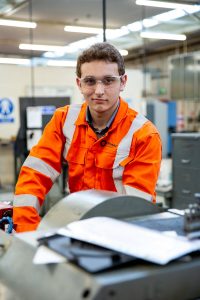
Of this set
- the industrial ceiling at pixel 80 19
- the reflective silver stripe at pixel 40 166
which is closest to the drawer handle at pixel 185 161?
the industrial ceiling at pixel 80 19

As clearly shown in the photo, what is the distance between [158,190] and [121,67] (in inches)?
122

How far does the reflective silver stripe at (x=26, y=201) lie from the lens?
1228mm

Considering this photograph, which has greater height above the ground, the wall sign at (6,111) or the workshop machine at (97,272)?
the wall sign at (6,111)

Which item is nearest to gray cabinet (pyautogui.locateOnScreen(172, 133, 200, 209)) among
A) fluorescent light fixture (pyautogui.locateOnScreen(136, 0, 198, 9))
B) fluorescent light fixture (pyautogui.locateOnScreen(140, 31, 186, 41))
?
fluorescent light fixture (pyautogui.locateOnScreen(136, 0, 198, 9))

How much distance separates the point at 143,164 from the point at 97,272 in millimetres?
706

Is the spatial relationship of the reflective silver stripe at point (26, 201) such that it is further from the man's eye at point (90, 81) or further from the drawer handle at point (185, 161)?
the drawer handle at point (185, 161)

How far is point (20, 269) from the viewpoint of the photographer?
2.44 feet

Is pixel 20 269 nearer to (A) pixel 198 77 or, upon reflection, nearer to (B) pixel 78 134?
(B) pixel 78 134

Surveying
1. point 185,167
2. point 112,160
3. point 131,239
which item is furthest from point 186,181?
point 131,239

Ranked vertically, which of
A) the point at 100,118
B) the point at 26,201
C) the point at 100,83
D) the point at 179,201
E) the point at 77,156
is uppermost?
the point at 100,83

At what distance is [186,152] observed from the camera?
411 centimetres

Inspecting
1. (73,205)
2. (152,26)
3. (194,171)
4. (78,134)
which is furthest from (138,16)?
(73,205)

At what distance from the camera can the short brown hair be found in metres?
1.25

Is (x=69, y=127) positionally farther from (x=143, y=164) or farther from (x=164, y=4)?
(x=164, y=4)
